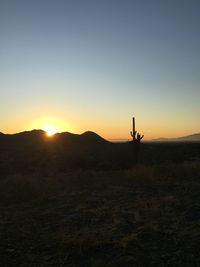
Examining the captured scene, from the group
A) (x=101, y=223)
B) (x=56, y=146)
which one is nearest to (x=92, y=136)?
(x=56, y=146)

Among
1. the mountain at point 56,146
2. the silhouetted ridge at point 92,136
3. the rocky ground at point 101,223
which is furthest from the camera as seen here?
the silhouetted ridge at point 92,136

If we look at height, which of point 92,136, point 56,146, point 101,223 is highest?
point 92,136

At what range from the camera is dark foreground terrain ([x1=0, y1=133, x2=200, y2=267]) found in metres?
8.23

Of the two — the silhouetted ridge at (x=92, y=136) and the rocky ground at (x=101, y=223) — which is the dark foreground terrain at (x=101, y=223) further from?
the silhouetted ridge at (x=92, y=136)

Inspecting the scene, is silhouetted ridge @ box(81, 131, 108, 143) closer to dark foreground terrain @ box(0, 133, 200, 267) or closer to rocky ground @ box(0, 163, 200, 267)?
dark foreground terrain @ box(0, 133, 200, 267)

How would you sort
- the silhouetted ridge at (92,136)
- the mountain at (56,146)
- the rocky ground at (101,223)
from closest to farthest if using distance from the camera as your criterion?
the rocky ground at (101,223), the mountain at (56,146), the silhouetted ridge at (92,136)

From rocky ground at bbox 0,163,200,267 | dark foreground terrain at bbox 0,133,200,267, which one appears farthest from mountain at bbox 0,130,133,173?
rocky ground at bbox 0,163,200,267

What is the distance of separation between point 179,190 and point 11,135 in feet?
178

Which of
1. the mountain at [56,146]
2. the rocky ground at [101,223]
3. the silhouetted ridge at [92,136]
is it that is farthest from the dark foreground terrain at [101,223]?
the silhouetted ridge at [92,136]

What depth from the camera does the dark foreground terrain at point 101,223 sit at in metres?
A: 8.23

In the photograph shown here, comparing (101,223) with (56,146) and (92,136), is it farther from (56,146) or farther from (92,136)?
(92,136)

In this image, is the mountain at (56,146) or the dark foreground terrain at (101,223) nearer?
the dark foreground terrain at (101,223)

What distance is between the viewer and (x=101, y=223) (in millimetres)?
10969

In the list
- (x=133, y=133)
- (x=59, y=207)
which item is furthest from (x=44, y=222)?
(x=133, y=133)
